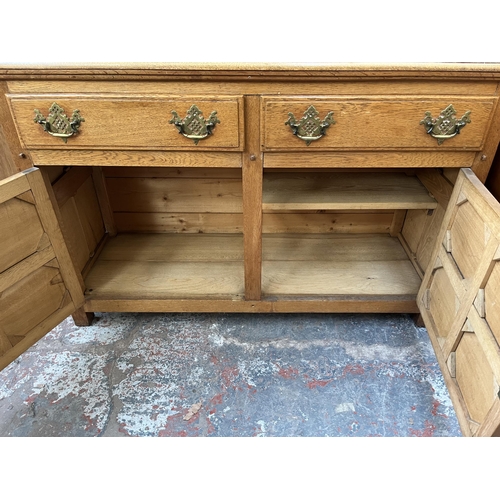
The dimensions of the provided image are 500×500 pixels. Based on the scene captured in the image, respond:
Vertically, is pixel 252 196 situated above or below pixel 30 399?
above

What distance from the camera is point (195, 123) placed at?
989 mm

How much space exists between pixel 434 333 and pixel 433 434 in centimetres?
28

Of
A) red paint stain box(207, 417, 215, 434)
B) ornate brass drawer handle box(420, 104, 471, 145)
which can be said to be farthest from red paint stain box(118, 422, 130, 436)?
ornate brass drawer handle box(420, 104, 471, 145)

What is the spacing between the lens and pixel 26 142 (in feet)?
3.38

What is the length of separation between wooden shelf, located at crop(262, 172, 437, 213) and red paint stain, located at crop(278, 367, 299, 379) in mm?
513

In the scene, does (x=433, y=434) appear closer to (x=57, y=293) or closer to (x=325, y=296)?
(x=325, y=296)

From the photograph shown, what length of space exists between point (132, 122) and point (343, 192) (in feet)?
2.28

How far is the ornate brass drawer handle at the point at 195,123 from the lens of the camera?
0.98 meters

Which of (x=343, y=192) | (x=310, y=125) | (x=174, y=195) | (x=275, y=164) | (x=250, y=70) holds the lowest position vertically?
(x=174, y=195)

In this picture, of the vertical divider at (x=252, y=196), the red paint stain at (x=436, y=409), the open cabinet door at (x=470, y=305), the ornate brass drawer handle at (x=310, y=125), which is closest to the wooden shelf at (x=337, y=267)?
the vertical divider at (x=252, y=196)

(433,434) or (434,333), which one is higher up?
(434,333)

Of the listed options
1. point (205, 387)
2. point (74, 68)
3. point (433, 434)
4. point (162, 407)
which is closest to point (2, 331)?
point (162, 407)

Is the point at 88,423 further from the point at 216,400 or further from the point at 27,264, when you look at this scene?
the point at 27,264

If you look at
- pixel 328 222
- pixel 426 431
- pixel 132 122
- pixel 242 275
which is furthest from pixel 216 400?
pixel 328 222
